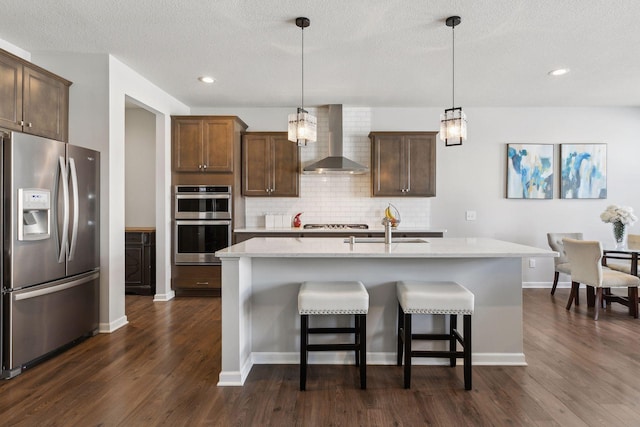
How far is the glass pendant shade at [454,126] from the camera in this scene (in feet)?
8.80

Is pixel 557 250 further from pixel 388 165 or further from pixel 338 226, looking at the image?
pixel 338 226

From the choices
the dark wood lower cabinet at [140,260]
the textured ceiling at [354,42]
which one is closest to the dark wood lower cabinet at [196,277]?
the dark wood lower cabinet at [140,260]

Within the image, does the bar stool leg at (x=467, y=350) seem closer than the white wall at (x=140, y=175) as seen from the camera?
Yes

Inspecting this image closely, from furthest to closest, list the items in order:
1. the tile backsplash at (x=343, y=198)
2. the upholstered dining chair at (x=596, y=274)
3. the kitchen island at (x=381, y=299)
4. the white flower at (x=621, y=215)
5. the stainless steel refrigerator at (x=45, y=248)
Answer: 1. the tile backsplash at (x=343, y=198)
2. the white flower at (x=621, y=215)
3. the upholstered dining chair at (x=596, y=274)
4. the kitchen island at (x=381, y=299)
5. the stainless steel refrigerator at (x=45, y=248)

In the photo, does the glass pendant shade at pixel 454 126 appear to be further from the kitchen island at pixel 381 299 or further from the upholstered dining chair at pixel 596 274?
the upholstered dining chair at pixel 596 274

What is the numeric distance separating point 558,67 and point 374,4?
2.43m

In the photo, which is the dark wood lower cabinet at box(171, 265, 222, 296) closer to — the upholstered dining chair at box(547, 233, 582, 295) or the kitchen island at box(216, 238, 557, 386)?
the kitchen island at box(216, 238, 557, 386)

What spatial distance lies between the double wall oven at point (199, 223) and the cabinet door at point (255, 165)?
0.52m

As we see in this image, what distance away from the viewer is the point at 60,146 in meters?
2.90

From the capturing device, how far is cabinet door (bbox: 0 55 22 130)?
2863 millimetres

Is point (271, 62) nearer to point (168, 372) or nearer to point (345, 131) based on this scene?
point (345, 131)

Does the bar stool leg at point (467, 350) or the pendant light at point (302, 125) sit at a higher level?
the pendant light at point (302, 125)

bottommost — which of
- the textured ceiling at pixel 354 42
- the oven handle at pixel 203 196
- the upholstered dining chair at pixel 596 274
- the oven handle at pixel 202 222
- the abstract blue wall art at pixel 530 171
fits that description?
the upholstered dining chair at pixel 596 274

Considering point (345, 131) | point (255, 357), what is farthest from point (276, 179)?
point (255, 357)
